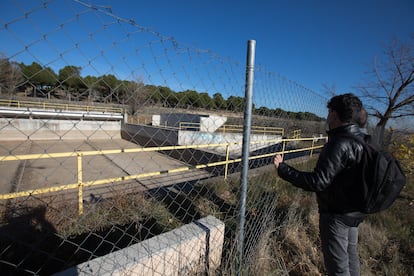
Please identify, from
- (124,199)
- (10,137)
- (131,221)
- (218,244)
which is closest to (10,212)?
(124,199)

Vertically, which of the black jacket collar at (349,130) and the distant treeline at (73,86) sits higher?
the distant treeline at (73,86)

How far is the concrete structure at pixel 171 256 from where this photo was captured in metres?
1.29

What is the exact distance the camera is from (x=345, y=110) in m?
1.52

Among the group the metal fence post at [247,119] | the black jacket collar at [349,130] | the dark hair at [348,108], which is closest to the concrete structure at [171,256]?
the metal fence post at [247,119]

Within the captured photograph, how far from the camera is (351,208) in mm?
1485

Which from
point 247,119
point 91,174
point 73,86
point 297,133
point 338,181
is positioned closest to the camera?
point 73,86

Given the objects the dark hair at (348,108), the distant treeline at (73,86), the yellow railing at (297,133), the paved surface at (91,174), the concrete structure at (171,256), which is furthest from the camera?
the paved surface at (91,174)

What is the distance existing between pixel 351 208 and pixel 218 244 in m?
1.26

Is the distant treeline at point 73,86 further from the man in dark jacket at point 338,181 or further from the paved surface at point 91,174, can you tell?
the paved surface at point 91,174

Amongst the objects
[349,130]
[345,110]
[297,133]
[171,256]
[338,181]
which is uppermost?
[345,110]

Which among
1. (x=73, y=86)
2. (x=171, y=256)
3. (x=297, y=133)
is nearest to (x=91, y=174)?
(x=171, y=256)

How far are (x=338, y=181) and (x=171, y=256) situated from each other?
1.48 meters

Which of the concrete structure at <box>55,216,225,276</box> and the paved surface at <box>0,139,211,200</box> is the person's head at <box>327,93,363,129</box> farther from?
the paved surface at <box>0,139,211,200</box>

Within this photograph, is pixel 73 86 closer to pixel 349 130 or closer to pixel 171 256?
pixel 171 256
